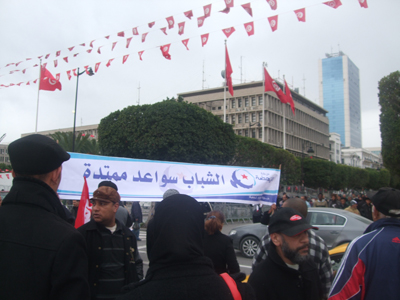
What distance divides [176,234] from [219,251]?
2.57m

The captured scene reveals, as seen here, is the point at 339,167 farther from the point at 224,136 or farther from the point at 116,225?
the point at 116,225

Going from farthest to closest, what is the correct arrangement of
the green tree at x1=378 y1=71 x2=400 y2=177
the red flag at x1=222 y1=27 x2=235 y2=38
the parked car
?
1. the green tree at x1=378 y1=71 x2=400 y2=177
2. the red flag at x1=222 y1=27 x2=235 y2=38
3. the parked car

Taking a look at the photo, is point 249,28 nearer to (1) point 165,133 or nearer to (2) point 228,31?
(2) point 228,31

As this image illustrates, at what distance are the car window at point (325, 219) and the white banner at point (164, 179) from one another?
232cm

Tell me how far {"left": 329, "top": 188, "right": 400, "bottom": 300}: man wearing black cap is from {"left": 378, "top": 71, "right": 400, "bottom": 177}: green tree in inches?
1116

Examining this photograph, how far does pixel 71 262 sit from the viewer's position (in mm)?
1474

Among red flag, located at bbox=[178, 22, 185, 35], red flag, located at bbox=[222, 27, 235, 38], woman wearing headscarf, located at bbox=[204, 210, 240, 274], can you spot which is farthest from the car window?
red flag, located at bbox=[178, 22, 185, 35]

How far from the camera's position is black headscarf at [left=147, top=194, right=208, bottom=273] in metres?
1.45

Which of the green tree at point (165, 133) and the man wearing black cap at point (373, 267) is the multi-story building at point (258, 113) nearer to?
the green tree at point (165, 133)

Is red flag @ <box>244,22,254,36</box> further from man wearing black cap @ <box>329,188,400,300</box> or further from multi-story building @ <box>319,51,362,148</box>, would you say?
multi-story building @ <box>319,51,362,148</box>

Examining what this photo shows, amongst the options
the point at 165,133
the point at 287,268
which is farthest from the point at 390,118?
the point at 287,268

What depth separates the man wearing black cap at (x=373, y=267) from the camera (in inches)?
90.3

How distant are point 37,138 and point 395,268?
238 cm

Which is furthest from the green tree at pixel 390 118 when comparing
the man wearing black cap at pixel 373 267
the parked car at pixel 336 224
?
the man wearing black cap at pixel 373 267
